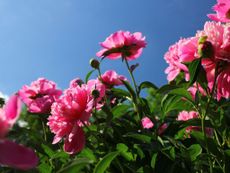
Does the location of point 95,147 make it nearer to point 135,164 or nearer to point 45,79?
point 135,164

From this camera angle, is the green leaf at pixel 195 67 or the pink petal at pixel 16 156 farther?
the green leaf at pixel 195 67

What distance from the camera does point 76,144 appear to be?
130 centimetres

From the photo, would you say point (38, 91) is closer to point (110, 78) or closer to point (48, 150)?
point (110, 78)

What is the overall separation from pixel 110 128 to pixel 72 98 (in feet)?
1.15

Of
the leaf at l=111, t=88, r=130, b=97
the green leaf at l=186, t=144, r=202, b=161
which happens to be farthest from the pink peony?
the leaf at l=111, t=88, r=130, b=97

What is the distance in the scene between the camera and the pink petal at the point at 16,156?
460 millimetres

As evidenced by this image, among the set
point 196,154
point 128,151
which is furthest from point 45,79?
point 196,154

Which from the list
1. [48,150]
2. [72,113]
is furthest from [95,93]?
[48,150]

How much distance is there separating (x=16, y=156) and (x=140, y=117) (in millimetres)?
1242

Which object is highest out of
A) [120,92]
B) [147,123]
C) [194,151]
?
[120,92]

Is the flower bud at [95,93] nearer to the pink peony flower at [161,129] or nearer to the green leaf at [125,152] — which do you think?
the green leaf at [125,152]

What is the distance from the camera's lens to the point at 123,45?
1.89m

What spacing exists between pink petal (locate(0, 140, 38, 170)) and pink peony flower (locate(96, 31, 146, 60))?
4.46 ft

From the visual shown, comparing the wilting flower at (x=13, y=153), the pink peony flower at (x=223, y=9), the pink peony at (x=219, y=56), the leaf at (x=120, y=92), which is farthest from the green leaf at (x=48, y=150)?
the wilting flower at (x=13, y=153)
